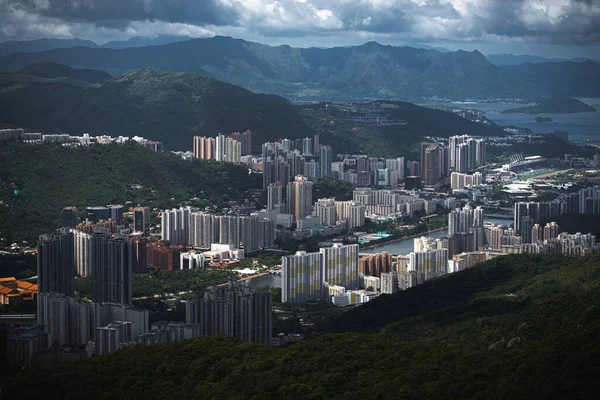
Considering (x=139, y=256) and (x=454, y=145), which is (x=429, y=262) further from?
(x=454, y=145)

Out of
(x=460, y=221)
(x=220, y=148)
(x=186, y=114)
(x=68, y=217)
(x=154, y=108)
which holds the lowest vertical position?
(x=460, y=221)

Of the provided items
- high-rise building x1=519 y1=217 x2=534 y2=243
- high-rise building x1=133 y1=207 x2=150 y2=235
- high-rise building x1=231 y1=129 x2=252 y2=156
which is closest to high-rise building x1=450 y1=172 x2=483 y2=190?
high-rise building x1=231 y1=129 x2=252 y2=156

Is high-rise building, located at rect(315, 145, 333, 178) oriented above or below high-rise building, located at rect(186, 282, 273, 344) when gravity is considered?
above

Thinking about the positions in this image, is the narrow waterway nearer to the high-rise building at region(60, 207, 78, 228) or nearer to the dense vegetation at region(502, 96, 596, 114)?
the high-rise building at region(60, 207, 78, 228)

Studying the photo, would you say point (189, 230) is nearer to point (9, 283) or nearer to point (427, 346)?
point (9, 283)

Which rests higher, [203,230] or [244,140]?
[244,140]

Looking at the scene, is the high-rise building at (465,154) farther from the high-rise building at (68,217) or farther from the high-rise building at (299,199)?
the high-rise building at (68,217)

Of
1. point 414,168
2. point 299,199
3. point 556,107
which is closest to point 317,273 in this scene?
point 299,199
